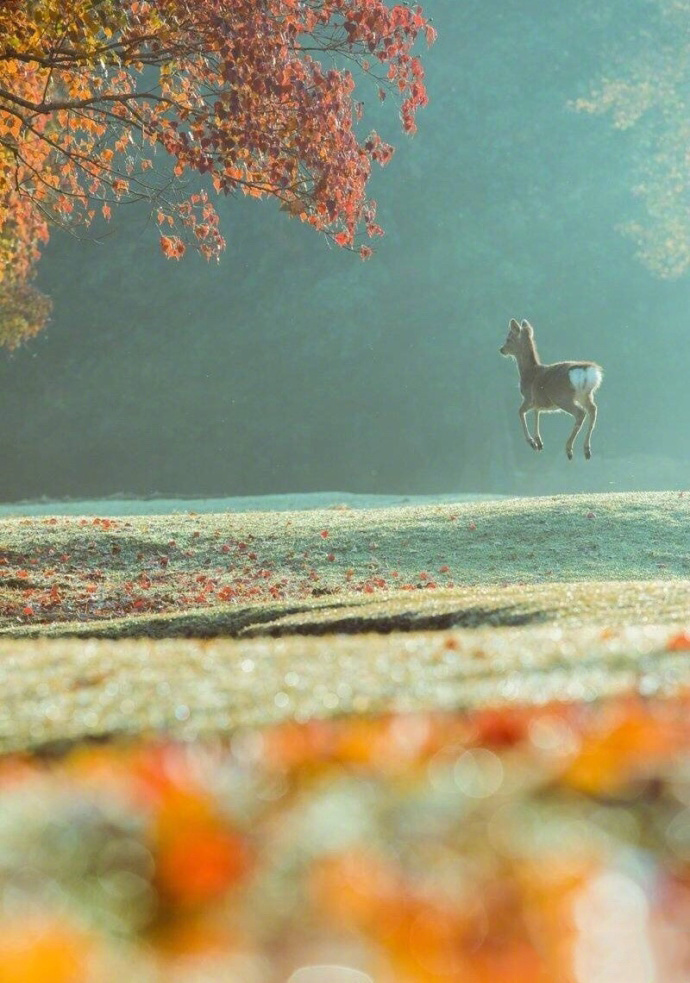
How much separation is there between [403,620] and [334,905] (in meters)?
6.04

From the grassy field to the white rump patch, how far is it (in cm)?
235

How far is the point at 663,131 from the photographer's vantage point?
122ft

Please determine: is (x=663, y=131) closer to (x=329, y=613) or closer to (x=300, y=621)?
(x=329, y=613)

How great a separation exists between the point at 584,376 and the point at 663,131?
19716mm

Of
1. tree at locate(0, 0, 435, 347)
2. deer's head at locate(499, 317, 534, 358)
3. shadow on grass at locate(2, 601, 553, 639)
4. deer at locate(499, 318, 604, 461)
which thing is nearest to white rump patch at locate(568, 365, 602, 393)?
deer at locate(499, 318, 604, 461)

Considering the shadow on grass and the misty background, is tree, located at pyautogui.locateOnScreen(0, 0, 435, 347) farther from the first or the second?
the misty background

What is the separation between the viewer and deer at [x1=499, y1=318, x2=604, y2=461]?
20547mm

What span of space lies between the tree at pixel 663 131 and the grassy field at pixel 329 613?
19.0m

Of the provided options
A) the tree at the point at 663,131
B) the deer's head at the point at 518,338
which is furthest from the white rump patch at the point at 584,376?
the tree at the point at 663,131

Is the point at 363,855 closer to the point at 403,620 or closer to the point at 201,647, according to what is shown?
the point at 201,647

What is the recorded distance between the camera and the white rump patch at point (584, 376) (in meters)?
20.5

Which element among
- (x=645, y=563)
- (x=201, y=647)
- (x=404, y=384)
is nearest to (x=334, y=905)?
(x=201, y=647)

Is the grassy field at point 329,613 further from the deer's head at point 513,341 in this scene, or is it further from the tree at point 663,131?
the tree at point 663,131

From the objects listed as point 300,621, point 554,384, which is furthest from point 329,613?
point 554,384
